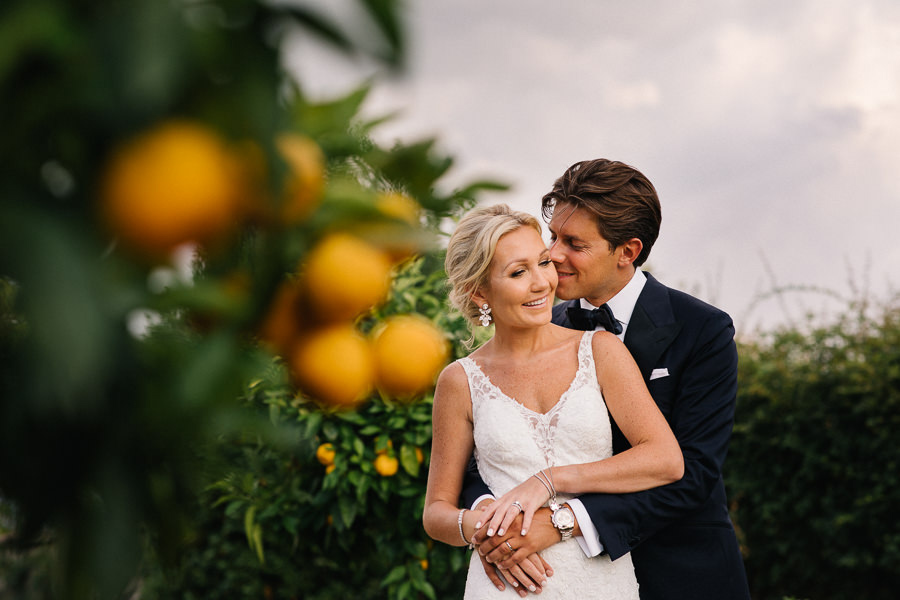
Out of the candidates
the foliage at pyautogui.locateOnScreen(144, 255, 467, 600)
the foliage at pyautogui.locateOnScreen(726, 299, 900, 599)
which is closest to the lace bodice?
the foliage at pyautogui.locateOnScreen(144, 255, 467, 600)

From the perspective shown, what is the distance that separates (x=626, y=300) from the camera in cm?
298

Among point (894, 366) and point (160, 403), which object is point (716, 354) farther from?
point (894, 366)

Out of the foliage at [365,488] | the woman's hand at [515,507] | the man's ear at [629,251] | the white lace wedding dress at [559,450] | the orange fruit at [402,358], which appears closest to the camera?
the orange fruit at [402,358]

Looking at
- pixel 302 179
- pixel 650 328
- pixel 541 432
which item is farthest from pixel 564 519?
pixel 302 179

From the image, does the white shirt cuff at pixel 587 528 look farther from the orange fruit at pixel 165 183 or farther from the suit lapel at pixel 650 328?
the orange fruit at pixel 165 183

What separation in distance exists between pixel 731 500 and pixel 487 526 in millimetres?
4429

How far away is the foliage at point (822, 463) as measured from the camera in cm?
551

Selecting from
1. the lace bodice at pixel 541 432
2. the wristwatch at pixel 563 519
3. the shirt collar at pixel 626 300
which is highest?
the shirt collar at pixel 626 300

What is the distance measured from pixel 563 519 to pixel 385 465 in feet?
4.73

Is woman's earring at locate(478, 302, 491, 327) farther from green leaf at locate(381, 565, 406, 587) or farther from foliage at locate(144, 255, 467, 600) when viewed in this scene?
green leaf at locate(381, 565, 406, 587)

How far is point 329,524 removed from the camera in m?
4.26

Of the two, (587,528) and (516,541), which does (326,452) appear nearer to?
(516,541)

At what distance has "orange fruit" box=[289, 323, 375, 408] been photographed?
0.65 metres

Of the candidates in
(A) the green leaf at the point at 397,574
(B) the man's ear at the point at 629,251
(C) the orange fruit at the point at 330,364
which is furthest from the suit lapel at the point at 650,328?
(C) the orange fruit at the point at 330,364
